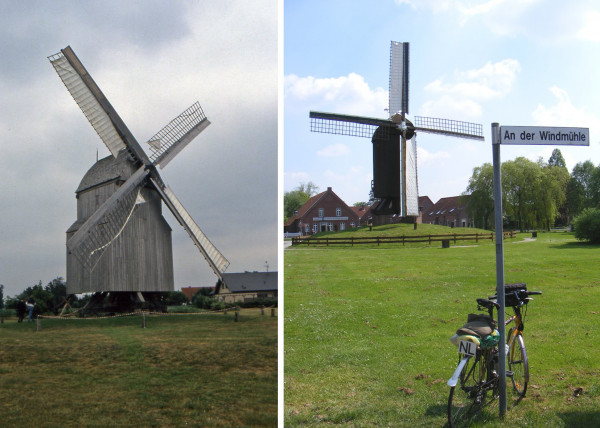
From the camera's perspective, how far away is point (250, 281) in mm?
4922

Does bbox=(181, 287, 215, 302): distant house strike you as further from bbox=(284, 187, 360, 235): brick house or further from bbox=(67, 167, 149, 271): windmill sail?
bbox=(284, 187, 360, 235): brick house

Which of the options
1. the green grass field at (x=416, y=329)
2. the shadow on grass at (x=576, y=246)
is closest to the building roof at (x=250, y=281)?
the green grass field at (x=416, y=329)

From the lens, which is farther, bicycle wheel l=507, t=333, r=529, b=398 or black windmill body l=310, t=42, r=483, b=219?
black windmill body l=310, t=42, r=483, b=219

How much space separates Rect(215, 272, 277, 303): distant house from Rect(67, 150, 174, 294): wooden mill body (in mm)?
569

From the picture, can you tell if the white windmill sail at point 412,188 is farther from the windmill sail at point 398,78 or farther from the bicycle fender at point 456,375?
the bicycle fender at point 456,375

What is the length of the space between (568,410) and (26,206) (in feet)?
13.9

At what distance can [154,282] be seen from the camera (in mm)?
4906

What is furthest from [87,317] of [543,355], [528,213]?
[528,213]

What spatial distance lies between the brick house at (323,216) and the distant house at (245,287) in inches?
21.9

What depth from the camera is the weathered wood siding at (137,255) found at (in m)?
4.59

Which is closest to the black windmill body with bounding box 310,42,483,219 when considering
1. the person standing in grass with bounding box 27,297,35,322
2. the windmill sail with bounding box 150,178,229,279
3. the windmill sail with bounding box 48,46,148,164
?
the windmill sail with bounding box 150,178,229,279

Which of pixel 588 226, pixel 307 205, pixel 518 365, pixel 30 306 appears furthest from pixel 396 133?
pixel 30 306

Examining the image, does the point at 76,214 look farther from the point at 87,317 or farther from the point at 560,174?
the point at 560,174

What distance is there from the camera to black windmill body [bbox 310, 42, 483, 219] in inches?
172
